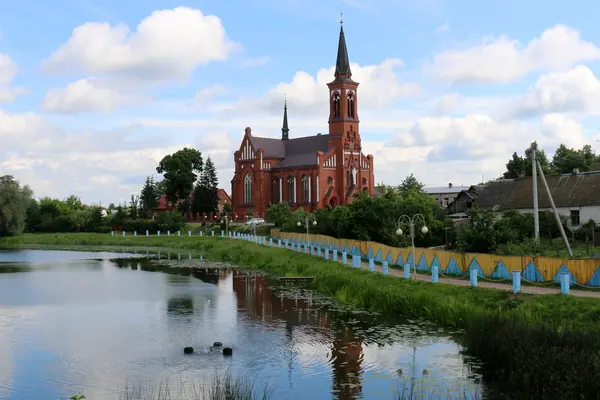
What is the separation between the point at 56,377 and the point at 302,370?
272 inches

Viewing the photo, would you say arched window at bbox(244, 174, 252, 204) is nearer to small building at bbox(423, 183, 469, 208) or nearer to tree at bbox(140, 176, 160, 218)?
tree at bbox(140, 176, 160, 218)

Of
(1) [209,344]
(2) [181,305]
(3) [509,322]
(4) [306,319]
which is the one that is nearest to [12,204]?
(2) [181,305]

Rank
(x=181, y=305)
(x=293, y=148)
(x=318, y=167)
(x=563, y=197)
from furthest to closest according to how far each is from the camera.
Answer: (x=293, y=148) → (x=318, y=167) → (x=563, y=197) → (x=181, y=305)

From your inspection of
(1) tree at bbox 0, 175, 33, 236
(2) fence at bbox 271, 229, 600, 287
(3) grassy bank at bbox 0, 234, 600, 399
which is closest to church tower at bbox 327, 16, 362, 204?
(1) tree at bbox 0, 175, 33, 236

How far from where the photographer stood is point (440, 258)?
33969 mm

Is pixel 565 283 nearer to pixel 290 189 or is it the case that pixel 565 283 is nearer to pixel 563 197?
pixel 563 197

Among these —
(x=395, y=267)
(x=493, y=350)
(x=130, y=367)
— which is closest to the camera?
(x=493, y=350)

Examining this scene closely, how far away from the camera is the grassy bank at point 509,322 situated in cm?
1454

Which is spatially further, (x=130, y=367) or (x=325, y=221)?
(x=325, y=221)

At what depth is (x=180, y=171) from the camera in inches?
4291

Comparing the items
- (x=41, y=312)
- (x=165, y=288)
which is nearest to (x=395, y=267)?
(x=165, y=288)

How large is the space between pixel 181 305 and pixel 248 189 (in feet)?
234

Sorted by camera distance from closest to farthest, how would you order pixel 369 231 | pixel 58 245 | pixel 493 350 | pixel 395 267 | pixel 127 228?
pixel 493 350, pixel 395 267, pixel 369 231, pixel 58 245, pixel 127 228

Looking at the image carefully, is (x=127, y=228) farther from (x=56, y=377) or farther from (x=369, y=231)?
(x=56, y=377)
